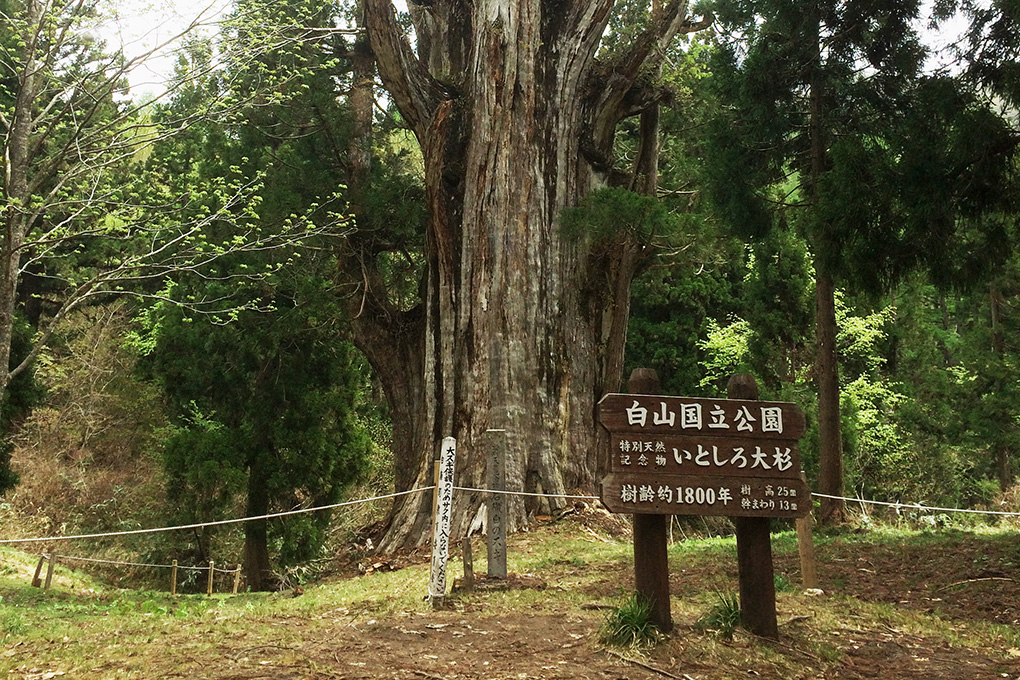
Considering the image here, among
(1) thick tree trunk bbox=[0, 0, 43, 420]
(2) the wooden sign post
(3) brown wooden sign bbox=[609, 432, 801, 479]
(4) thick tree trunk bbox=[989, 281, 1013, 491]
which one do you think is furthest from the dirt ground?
(4) thick tree trunk bbox=[989, 281, 1013, 491]

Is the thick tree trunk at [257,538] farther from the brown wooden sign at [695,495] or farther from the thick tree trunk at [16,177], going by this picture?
the brown wooden sign at [695,495]

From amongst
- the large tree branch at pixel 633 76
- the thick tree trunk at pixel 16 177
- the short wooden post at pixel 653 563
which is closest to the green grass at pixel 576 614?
the short wooden post at pixel 653 563

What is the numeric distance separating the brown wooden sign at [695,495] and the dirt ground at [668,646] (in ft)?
2.27

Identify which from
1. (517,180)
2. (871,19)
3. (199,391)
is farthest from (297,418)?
(871,19)

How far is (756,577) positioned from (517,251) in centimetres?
569

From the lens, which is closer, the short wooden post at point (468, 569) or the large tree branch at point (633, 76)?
the short wooden post at point (468, 569)

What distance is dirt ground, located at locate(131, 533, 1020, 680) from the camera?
4.48m

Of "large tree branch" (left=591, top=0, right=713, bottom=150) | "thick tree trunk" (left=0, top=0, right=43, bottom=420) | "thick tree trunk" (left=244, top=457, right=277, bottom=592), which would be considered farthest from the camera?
"thick tree trunk" (left=244, top=457, right=277, bottom=592)

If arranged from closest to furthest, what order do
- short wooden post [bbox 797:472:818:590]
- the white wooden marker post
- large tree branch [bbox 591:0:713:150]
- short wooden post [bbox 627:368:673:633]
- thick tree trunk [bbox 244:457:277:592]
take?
1. short wooden post [bbox 627:368:673:633]
2. the white wooden marker post
3. short wooden post [bbox 797:472:818:590]
4. large tree branch [bbox 591:0:713:150]
5. thick tree trunk [bbox 244:457:277:592]

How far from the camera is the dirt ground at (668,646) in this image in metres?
4.48

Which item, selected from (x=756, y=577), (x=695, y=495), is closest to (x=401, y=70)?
(x=695, y=495)

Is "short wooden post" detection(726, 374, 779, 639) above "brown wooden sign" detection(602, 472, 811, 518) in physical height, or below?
below

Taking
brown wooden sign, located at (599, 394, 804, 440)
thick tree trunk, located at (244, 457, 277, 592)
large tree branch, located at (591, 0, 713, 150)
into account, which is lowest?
thick tree trunk, located at (244, 457, 277, 592)

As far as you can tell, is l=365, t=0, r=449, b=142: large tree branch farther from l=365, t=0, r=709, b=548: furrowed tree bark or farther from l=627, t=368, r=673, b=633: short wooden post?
l=627, t=368, r=673, b=633: short wooden post
